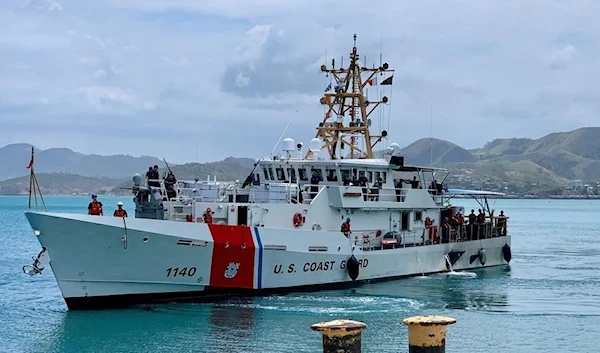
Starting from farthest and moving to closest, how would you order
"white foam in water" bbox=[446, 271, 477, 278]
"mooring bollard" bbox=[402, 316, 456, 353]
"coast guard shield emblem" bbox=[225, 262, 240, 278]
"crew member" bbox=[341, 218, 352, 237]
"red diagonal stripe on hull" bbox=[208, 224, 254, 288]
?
"white foam in water" bbox=[446, 271, 477, 278] < "crew member" bbox=[341, 218, 352, 237] < "coast guard shield emblem" bbox=[225, 262, 240, 278] < "red diagonal stripe on hull" bbox=[208, 224, 254, 288] < "mooring bollard" bbox=[402, 316, 456, 353]

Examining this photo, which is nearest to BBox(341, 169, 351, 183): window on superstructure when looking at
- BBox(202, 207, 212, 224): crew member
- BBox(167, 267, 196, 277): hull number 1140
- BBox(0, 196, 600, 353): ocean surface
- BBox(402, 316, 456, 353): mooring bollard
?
BBox(0, 196, 600, 353): ocean surface

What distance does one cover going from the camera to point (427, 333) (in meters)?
9.07

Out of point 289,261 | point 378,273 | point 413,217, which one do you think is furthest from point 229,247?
point 413,217

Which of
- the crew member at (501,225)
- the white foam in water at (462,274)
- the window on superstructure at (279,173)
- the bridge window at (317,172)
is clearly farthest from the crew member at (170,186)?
the crew member at (501,225)

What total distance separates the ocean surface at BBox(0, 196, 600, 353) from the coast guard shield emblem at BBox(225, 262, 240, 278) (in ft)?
2.78

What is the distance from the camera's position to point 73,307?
24.9 m

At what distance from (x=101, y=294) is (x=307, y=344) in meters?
6.57

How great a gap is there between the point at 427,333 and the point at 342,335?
2.82 ft

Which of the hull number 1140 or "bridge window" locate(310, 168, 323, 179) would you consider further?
"bridge window" locate(310, 168, 323, 179)

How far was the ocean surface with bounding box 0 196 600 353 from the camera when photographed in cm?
2192

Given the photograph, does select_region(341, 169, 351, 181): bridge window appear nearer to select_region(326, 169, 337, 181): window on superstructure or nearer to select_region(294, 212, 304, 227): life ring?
select_region(326, 169, 337, 181): window on superstructure

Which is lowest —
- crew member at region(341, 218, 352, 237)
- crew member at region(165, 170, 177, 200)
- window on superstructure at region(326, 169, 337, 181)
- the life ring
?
crew member at region(341, 218, 352, 237)

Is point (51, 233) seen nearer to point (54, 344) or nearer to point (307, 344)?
point (54, 344)

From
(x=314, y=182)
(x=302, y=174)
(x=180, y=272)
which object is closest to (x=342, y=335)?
(x=180, y=272)
